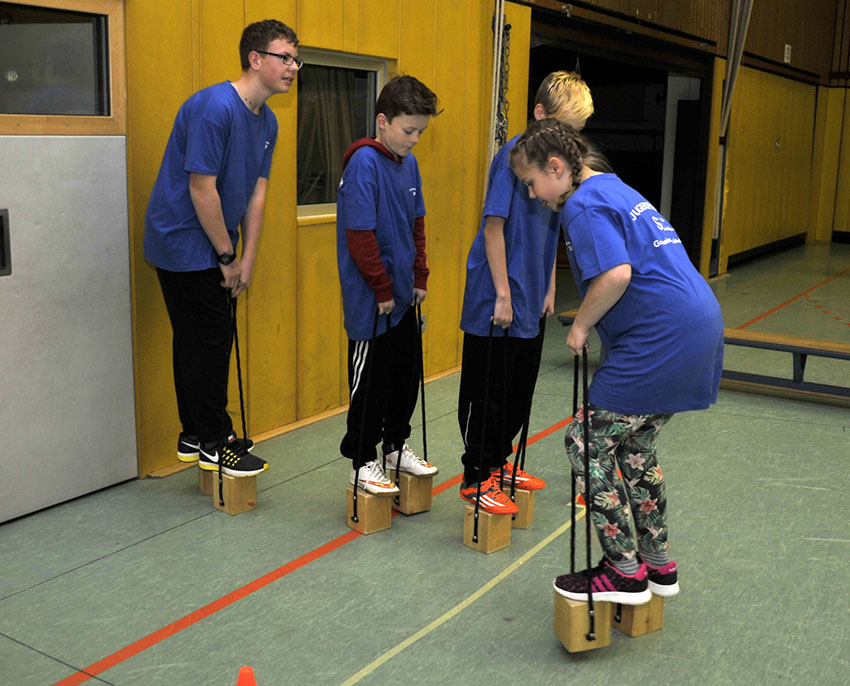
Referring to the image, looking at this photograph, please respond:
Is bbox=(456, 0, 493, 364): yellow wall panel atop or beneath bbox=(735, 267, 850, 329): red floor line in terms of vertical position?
atop

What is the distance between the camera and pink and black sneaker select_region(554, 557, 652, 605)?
2.68 meters

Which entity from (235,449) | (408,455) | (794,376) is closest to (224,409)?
(235,449)

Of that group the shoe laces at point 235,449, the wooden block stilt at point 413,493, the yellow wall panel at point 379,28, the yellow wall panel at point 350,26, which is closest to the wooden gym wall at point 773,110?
the yellow wall panel at point 379,28

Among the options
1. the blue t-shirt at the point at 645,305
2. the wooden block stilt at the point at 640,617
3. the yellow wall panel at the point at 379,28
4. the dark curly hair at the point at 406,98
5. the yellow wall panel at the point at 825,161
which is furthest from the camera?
the yellow wall panel at the point at 825,161

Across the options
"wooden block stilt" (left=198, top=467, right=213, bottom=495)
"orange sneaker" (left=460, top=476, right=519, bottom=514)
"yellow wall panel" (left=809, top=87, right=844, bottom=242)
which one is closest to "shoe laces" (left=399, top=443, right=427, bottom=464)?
"orange sneaker" (left=460, top=476, right=519, bottom=514)

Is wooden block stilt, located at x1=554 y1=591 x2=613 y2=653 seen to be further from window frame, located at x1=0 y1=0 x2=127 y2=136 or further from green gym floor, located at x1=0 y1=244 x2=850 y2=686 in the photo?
window frame, located at x1=0 y1=0 x2=127 y2=136

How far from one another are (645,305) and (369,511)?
4.67ft

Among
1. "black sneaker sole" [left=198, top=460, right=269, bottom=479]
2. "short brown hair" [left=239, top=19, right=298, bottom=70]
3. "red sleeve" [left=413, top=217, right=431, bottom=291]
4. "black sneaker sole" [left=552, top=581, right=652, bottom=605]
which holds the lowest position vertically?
"black sneaker sole" [left=552, top=581, right=652, bottom=605]

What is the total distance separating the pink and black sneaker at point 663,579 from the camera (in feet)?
9.25

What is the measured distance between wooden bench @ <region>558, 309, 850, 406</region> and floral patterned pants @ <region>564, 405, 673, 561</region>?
9.72ft

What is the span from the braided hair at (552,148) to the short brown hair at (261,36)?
1.20 metres

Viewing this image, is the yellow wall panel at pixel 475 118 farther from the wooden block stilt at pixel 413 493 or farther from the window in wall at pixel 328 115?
the wooden block stilt at pixel 413 493

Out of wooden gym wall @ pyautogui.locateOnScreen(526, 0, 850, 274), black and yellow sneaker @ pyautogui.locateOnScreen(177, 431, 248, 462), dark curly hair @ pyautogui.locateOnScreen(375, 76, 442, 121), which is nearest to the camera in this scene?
dark curly hair @ pyautogui.locateOnScreen(375, 76, 442, 121)

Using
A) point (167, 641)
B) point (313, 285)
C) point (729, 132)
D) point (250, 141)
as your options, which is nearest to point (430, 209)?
point (313, 285)
